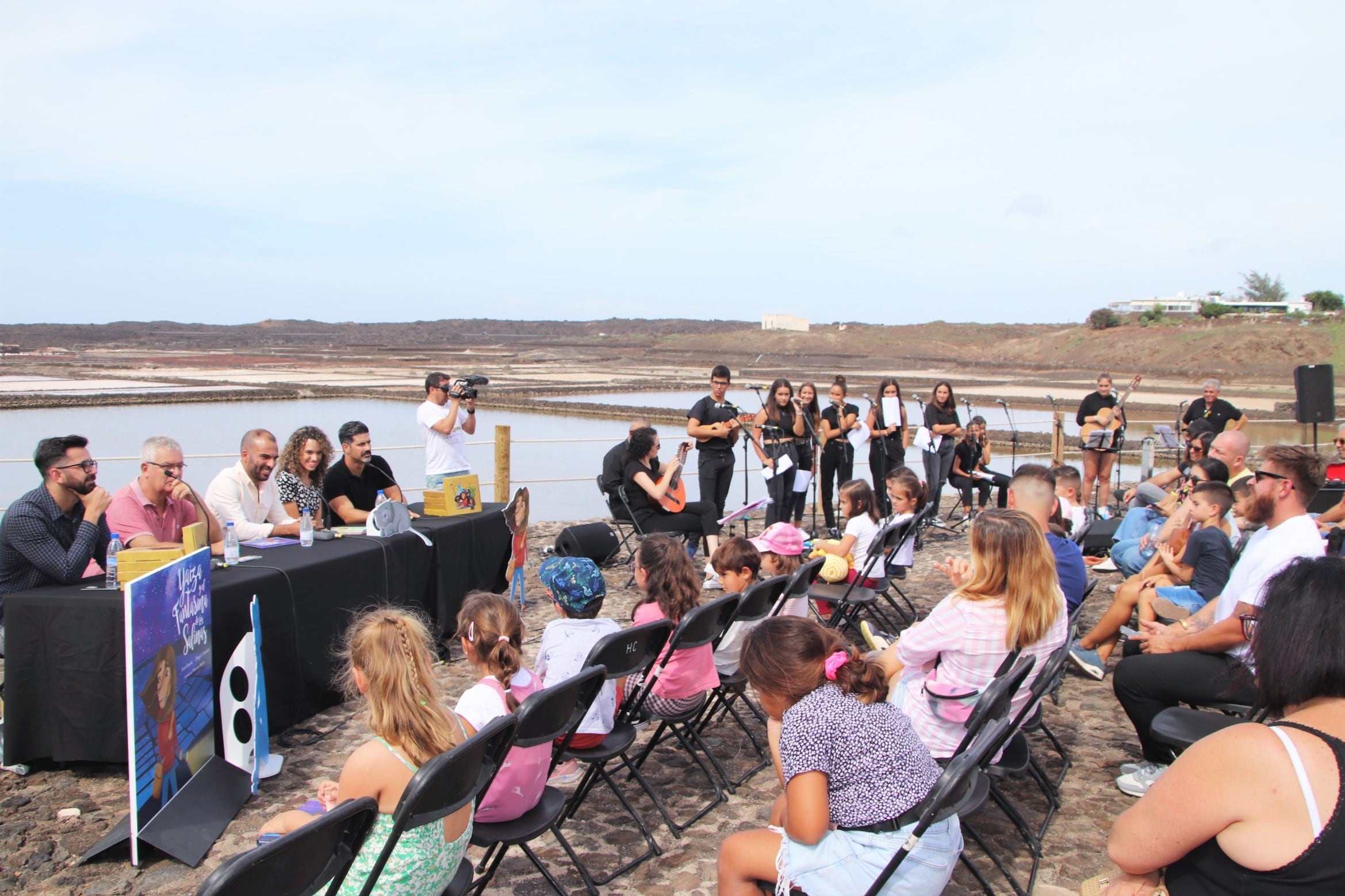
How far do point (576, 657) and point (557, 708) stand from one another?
727 millimetres

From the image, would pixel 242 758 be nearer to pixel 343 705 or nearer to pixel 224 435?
pixel 343 705

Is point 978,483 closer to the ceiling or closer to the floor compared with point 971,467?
closer to the floor

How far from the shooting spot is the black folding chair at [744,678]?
3.66 m

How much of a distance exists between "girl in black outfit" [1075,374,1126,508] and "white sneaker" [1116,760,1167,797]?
6618mm

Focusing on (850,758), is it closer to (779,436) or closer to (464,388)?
(464,388)

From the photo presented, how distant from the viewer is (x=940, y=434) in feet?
30.5

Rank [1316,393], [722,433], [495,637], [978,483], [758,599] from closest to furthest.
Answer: [495,637] < [758,599] < [722,433] < [1316,393] < [978,483]

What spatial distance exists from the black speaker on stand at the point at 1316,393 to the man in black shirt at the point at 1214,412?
1.91 ft

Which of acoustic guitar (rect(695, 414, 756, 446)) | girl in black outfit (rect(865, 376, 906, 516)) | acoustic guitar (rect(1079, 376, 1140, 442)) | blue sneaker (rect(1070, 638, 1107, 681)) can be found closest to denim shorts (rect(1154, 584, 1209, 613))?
blue sneaker (rect(1070, 638, 1107, 681))

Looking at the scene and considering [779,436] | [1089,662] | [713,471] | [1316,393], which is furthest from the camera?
[1316,393]

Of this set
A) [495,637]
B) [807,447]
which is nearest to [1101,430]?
[807,447]

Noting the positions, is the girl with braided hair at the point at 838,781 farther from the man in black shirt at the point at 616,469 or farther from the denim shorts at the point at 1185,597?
the man in black shirt at the point at 616,469

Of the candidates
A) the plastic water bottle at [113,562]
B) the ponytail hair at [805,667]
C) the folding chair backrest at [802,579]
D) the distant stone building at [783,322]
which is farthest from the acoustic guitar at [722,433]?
the distant stone building at [783,322]

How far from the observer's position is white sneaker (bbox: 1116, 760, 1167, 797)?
11.3ft
